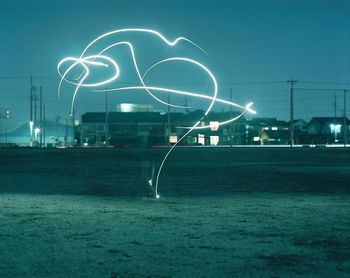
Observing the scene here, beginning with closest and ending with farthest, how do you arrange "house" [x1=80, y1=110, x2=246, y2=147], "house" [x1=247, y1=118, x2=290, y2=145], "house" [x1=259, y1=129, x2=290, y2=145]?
1. "house" [x1=80, y1=110, x2=246, y2=147]
2. "house" [x1=247, y1=118, x2=290, y2=145]
3. "house" [x1=259, y1=129, x2=290, y2=145]

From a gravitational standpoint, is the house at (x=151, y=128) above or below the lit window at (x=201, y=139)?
above

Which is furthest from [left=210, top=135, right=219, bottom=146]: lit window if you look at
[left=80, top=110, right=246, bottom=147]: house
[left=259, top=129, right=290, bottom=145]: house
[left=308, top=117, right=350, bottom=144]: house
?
[left=308, top=117, right=350, bottom=144]: house

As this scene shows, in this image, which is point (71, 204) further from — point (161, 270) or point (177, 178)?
point (177, 178)

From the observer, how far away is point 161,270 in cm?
776

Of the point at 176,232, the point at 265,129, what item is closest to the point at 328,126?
the point at 265,129

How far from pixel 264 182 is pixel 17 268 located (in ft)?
54.6

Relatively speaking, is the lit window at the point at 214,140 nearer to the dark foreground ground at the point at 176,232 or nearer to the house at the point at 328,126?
the house at the point at 328,126

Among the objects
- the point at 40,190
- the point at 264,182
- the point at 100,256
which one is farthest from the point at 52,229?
the point at 264,182

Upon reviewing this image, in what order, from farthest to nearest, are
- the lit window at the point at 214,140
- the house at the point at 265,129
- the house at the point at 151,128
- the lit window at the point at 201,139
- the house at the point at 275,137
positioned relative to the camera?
the house at the point at 275,137
the lit window at the point at 214,140
the lit window at the point at 201,139
the house at the point at 265,129
the house at the point at 151,128

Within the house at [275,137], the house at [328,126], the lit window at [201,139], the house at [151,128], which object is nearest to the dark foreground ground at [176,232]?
the house at [151,128]

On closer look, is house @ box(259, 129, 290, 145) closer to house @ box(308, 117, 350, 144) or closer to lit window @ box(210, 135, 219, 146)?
lit window @ box(210, 135, 219, 146)

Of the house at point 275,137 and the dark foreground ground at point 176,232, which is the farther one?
the house at point 275,137

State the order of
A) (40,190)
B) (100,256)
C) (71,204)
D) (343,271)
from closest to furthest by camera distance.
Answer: (343,271), (100,256), (71,204), (40,190)

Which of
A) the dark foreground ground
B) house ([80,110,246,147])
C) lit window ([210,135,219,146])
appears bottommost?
the dark foreground ground
